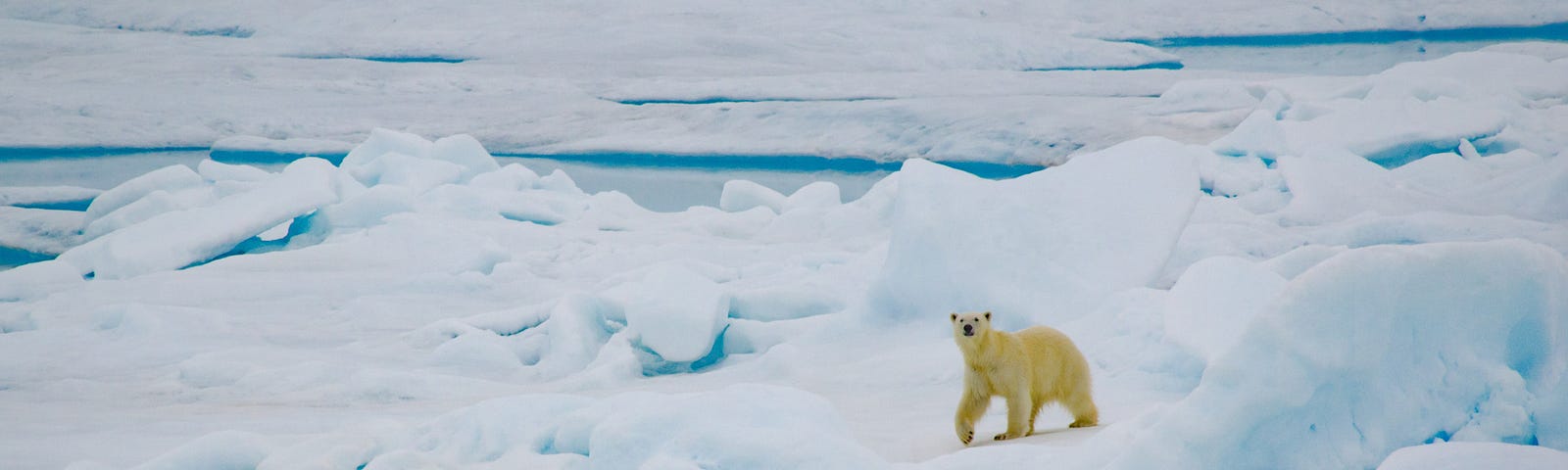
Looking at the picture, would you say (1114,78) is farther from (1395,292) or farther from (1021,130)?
(1395,292)

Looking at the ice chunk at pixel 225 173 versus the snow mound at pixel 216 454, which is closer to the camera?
the snow mound at pixel 216 454

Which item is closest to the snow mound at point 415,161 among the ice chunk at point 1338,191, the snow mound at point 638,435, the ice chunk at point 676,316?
the ice chunk at point 676,316

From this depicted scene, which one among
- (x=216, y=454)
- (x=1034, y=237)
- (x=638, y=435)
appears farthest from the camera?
(x=1034, y=237)

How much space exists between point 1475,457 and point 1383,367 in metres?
0.31

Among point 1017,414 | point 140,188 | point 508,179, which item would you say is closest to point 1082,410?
point 1017,414

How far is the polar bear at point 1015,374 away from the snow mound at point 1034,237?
1.63 m

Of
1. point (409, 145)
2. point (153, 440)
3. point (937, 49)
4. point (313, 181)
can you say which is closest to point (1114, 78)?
point (937, 49)

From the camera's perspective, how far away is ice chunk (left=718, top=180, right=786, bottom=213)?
9.16 meters

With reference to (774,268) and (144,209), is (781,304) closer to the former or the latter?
(774,268)

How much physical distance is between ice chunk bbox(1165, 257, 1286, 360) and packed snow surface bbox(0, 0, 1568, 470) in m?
0.01

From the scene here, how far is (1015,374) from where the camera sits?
2.73 m

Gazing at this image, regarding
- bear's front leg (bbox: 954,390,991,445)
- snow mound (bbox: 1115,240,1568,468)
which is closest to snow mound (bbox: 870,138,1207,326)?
bear's front leg (bbox: 954,390,991,445)

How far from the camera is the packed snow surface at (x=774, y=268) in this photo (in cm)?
200

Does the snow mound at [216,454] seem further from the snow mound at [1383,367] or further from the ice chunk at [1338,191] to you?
the ice chunk at [1338,191]
